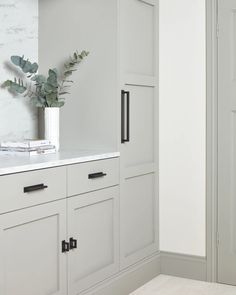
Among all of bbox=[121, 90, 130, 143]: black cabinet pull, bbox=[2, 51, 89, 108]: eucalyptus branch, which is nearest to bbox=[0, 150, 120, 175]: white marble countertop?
bbox=[121, 90, 130, 143]: black cabinet pull

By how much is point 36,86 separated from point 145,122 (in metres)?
0.75

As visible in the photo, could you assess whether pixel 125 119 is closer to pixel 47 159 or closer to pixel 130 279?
pixel 47 159

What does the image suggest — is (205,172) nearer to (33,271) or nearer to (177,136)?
(177,136)

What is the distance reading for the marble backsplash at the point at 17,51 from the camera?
3428mm

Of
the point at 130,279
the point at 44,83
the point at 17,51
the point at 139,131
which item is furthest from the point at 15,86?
the point at 130,279

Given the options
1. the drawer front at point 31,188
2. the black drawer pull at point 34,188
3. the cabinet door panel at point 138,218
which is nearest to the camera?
the drawer front at point 31,188

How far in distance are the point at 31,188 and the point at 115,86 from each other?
1027mm

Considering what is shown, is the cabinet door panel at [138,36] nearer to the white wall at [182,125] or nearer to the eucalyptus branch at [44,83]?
the white wall at [182,125]

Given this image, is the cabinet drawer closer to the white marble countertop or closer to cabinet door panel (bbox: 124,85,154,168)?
the white marble countertop

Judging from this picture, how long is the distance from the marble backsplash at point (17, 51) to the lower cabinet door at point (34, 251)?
816 millimetres

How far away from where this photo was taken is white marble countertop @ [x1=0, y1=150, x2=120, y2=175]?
Answer: 2594 millimetres

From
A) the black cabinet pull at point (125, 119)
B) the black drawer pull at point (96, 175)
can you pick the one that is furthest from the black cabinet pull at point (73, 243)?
the black cabinet pull at point (125, 119)

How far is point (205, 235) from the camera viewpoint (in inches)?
151

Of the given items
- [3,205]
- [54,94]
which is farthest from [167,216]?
[3,205]
